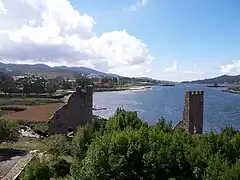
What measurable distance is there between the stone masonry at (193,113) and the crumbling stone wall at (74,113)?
13983 mm

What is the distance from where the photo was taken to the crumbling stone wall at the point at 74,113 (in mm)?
46812

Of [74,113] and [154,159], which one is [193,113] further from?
[74,113]

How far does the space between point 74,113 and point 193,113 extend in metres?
16.1

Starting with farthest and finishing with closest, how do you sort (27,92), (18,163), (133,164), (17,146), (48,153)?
(27,92)
(17,146)
(48,153)
(18,163)
(133,164)

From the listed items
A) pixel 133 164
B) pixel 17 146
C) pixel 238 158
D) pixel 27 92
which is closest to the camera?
pixel 133 164

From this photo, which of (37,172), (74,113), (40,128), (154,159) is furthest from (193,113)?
(40,128)

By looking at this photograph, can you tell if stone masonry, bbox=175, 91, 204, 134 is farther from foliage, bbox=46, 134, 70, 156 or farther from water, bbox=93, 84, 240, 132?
water, bbox=93, 84, 240, 132

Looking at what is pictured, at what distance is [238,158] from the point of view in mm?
24844

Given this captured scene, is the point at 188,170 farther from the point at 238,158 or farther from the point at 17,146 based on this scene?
the point at 17,146

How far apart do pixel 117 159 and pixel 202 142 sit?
6.29m

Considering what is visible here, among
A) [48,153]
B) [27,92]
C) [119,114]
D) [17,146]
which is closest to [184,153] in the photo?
[119,114]

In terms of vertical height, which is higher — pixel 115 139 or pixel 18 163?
pixel 115 139

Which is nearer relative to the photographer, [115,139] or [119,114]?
[115,139]

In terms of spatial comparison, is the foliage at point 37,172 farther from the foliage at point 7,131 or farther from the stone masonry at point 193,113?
the stone masonry at point 193,113
